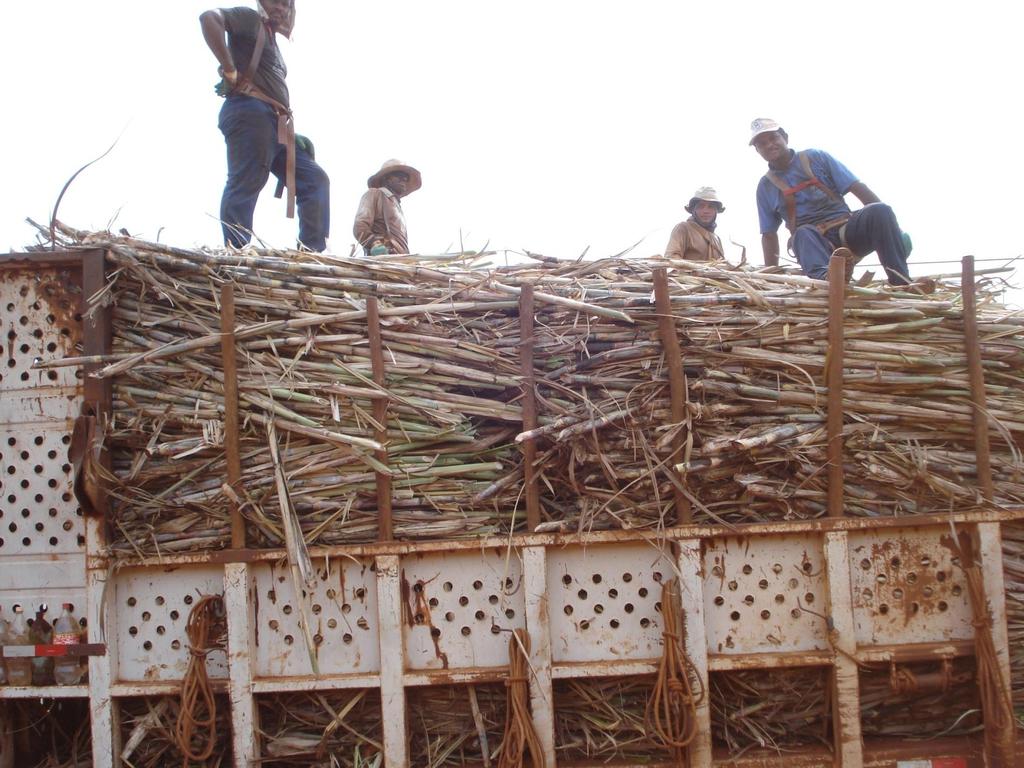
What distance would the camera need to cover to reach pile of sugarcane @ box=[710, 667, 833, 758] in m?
3.23

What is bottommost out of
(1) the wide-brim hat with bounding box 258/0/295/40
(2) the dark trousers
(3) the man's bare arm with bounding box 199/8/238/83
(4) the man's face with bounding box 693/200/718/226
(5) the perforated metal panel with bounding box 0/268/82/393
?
(5) the perforated metal panel with bounding box 0/268/82/393

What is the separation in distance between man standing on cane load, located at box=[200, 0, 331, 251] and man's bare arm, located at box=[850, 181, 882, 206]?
3275 millimetres

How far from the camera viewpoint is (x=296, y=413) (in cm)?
342

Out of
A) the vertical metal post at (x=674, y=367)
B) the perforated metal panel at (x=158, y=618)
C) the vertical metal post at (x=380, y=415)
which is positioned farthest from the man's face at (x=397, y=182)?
the perforated metal panel at (x=158, y=618)

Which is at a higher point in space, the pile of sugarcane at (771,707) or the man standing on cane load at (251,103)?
the man standing on cane load at (251,103)

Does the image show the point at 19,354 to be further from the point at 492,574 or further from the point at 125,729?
the point at 492,574

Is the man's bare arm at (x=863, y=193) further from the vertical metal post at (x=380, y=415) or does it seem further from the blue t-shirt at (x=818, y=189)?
the vertical metal post at (x=380, y=415)

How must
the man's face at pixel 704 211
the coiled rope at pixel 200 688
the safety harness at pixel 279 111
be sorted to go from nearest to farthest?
the coiled rope at pixel 200 688
the safety harness at pixel 279 111
the man's face at pixel 704 211

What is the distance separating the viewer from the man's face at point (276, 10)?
16.4ft

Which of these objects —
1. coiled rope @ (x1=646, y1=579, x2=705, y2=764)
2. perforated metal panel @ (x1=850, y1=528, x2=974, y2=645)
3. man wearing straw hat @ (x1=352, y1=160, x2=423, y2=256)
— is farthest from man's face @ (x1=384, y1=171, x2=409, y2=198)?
perforated metal panel @ (x1=850, y1=528, x2=974, y2=645)

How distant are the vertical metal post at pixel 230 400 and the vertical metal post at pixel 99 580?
19.3 inches

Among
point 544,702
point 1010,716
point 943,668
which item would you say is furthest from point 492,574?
point 1010,716

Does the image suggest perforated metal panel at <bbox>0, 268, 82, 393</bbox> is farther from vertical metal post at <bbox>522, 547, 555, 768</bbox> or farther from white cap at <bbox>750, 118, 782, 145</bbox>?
white cap at <bbox>750, 118, 782, 145</bbox>

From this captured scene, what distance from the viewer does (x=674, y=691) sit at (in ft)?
10.0
